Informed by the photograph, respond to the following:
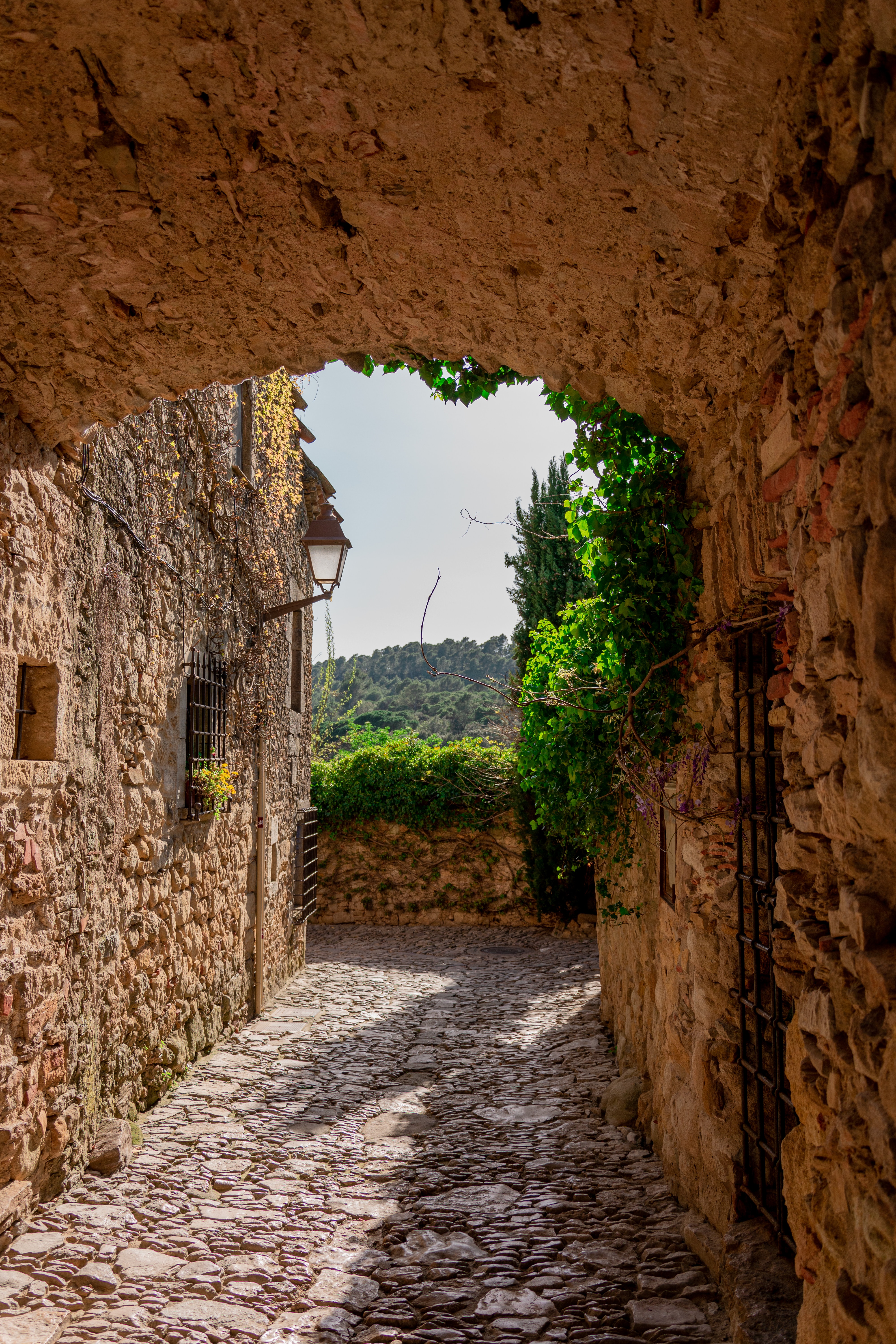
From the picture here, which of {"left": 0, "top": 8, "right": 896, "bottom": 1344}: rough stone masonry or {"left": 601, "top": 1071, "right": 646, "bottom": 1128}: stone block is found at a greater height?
{"left": 0, "top": 8, "right": 896, "bottom": 1344}: rough stone masonry

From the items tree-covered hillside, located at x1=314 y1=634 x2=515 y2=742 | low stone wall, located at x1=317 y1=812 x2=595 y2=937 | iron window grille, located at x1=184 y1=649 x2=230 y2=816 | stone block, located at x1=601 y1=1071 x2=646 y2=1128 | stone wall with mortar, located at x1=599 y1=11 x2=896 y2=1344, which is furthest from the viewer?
tree-covered hillside, located at x1=314 y1=634 x2=515 y2=742

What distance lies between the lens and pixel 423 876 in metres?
11.4

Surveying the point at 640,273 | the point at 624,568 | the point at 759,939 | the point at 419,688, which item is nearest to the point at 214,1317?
the point at 759,939

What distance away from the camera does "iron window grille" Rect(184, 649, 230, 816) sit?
4898 millimetres

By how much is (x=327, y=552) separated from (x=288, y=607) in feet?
1.77

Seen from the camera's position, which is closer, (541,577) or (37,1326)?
(37,1326)

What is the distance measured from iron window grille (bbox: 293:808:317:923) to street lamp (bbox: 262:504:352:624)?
107 inches

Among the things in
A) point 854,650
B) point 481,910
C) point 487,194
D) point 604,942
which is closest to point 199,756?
point 604,942

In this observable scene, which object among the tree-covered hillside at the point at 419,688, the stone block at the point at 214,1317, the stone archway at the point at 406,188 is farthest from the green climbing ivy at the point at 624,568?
the tree-covered hillside at the point at 419,688

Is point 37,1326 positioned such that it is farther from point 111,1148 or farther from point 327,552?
point 327,552

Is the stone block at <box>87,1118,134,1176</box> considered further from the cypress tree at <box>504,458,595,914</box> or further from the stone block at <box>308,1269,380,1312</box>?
the cypress tree at <box>504,458,595,914</box>

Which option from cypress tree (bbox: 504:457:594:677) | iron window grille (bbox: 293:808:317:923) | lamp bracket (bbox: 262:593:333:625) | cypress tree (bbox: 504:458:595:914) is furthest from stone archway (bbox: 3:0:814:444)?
cypress tree (bbox: 504:457:594:677)

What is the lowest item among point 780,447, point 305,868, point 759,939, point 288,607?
point 305,868

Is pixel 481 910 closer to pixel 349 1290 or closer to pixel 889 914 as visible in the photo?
pixel 349 1290
